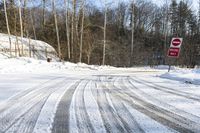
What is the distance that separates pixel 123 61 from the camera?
52.5m

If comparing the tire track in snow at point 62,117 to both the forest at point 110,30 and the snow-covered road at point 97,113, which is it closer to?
the snow-covered road at point 97,113

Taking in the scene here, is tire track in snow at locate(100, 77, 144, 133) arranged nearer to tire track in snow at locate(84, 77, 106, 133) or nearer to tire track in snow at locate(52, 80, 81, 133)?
tire track in snow at locate(84, 77, 106, 133)

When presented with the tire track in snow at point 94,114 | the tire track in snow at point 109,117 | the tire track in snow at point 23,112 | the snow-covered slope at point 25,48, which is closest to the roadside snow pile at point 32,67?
the snow-covered slope at point 25,48

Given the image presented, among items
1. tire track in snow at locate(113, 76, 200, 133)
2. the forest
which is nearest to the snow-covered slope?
the forest

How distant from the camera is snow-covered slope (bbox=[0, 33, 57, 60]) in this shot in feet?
119

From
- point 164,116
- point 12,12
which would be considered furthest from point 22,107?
point 12,12

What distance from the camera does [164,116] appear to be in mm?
6438

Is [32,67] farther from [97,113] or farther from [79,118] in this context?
[79,118]

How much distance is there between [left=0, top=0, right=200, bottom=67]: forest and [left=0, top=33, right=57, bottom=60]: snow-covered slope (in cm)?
144

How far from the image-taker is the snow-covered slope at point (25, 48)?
119 feet

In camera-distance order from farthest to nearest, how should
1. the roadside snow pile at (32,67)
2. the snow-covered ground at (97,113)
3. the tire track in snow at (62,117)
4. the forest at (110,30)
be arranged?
the forest at (110,30) < the roadside snow pile at (32,67) < the snow-covered ground at (97,113) < the tire track in snow at (62,117)

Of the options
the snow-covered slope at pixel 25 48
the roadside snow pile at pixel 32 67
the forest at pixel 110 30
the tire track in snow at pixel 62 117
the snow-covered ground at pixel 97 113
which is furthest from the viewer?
the forest at pixel 110 30

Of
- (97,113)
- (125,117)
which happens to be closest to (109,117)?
(125,117)

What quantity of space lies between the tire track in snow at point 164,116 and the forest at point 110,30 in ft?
97.4
